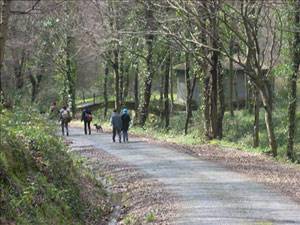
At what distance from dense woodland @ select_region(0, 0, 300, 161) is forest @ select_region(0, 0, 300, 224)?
0.10m

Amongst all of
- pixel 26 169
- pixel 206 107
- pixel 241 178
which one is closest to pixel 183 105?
pixel 206 107

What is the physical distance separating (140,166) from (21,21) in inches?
1064

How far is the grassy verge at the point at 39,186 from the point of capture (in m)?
9.84

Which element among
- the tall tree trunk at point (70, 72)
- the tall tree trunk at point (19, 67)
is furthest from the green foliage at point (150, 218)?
the tall tree trunk at point (70, 72)

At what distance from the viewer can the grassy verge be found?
32.3ft

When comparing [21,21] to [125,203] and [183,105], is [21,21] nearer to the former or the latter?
[183,105]

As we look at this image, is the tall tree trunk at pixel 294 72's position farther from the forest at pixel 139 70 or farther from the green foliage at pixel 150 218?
the green foliage at pixel 150 218

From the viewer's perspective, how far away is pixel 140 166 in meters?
19.8

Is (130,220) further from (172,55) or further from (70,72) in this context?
(70,72)

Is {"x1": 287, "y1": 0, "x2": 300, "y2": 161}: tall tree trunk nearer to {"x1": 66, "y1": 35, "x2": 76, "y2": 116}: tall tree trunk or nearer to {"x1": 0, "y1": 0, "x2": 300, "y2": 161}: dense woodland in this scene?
{"x1": 0, "y1": 0, "x2": 300, "y2": 161}: dense woodland

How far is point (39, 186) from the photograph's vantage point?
37.7 feet

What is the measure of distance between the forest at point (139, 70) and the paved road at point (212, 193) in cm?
111

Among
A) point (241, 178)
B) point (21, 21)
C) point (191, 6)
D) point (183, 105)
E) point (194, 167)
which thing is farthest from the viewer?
point (183, 105)

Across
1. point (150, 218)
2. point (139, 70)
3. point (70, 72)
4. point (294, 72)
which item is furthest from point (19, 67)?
point (150, 218)
